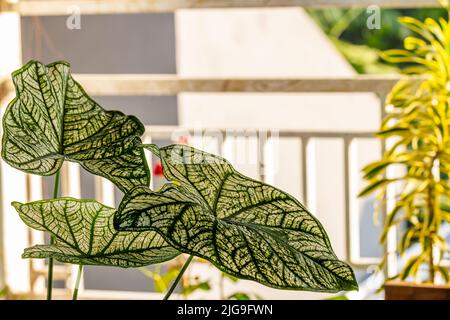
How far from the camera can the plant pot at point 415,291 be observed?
6.19ft

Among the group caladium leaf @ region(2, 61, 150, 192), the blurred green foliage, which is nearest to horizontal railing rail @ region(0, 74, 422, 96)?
caladium leaf @ region(2, 61, 150, 192)

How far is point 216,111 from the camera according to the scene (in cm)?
403

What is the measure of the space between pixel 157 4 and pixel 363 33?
4.91 m

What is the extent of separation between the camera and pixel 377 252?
4.19 metres

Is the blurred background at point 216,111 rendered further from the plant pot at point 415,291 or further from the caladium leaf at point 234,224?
the caladium leaf at point 234,224

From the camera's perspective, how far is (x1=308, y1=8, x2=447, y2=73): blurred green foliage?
7.14 metres

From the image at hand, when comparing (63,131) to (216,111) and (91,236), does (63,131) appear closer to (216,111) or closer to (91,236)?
(91,236)

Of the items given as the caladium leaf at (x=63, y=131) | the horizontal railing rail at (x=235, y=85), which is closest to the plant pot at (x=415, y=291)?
the horizontal railing rail at (x=235, y=85)

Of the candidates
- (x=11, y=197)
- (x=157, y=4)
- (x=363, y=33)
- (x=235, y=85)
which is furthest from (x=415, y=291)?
(x=363, y=33)

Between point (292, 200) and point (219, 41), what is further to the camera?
point (219, 41)
